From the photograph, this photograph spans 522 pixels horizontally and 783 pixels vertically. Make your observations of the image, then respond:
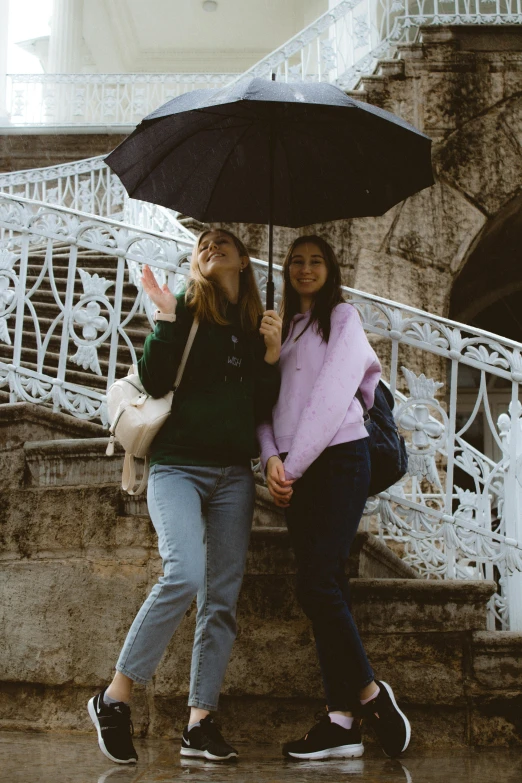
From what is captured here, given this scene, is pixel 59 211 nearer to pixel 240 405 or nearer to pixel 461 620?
pixel 240 405

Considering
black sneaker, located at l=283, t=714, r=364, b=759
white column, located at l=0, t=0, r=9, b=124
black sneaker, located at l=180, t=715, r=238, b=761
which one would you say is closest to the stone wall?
black sneaker, located at l=283, t=714, r=364, b=759

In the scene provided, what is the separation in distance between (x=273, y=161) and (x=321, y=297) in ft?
1.91

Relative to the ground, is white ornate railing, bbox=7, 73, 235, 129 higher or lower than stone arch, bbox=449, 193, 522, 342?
higher

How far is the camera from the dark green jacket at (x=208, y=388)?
3.03 m

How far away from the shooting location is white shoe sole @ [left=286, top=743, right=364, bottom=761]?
2975 millimetres

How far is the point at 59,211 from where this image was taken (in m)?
4.45

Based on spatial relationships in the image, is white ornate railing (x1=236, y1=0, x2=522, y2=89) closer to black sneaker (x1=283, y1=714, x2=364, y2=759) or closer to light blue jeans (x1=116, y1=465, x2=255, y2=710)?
light blue jeans (x1=116, y1=465, x2=255, y2=710)

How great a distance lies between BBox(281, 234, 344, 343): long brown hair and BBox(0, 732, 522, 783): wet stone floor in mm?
1481

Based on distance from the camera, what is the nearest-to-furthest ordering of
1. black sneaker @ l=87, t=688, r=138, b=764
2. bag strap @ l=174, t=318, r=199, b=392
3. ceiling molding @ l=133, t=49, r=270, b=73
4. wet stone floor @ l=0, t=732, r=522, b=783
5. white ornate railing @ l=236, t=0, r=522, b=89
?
wet stone floor @ l=0, t=732, r=522, b=783
black sneaker @ l=87, t=688, r=138, b=764
bag strap @ l=174, t=318, r=199, b=392
white ornate railing @ l=236, t=0, r=522, b=89
ceiling molding @ l=133, t=49, r=270, b=73

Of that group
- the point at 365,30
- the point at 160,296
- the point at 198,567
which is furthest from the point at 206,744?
the point at 365,30

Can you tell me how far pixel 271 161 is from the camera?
3.38m

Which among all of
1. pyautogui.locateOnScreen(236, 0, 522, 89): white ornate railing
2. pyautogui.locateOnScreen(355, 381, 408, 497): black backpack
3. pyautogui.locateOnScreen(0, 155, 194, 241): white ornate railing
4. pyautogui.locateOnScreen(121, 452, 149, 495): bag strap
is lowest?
pyautogui.locateOnScreen(121, 452, 149, 495): bag strap

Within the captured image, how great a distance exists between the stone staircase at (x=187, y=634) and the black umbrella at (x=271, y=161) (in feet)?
3.80

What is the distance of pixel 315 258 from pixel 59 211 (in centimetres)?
173
